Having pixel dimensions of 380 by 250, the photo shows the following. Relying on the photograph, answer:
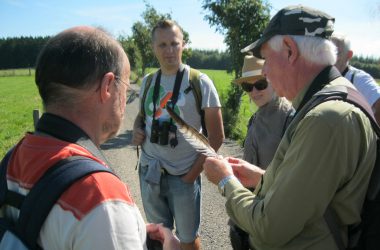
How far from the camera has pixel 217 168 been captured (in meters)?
2.21

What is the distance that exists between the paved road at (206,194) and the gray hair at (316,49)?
157cm

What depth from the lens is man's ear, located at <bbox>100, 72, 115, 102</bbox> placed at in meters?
1.42

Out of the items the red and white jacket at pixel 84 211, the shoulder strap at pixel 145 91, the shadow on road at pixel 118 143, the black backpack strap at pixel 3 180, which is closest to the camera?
the red and white jacket at pixel 84 211

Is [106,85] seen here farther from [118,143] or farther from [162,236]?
[118,143]

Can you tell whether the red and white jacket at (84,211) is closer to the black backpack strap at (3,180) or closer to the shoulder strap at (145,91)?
the black backpack strap at (3,180)

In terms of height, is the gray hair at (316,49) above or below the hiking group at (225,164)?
above

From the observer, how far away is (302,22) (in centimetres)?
184

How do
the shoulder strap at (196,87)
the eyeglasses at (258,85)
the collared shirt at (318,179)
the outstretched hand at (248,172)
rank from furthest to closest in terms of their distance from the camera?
the shoulder strap at (196,87), the eyeglasses at (258,85), the outstretched hand at (248,172), the collared shirt at (318,179)

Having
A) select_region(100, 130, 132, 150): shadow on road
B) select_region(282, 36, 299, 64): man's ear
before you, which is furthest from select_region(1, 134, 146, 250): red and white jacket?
select_region(100, 130, 132, 150): shadow on road

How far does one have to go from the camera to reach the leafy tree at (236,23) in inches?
428

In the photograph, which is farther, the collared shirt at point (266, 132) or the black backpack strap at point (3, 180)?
the collared shirt at point (266, 132)

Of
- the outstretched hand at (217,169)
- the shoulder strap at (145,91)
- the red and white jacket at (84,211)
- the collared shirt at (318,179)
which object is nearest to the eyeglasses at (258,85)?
the shoulder strap at (145,91)

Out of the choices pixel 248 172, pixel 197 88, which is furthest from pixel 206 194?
pixel 248 172

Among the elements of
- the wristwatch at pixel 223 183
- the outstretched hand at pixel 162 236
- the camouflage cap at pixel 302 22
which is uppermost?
the camouflage cap at pixel 302 22
